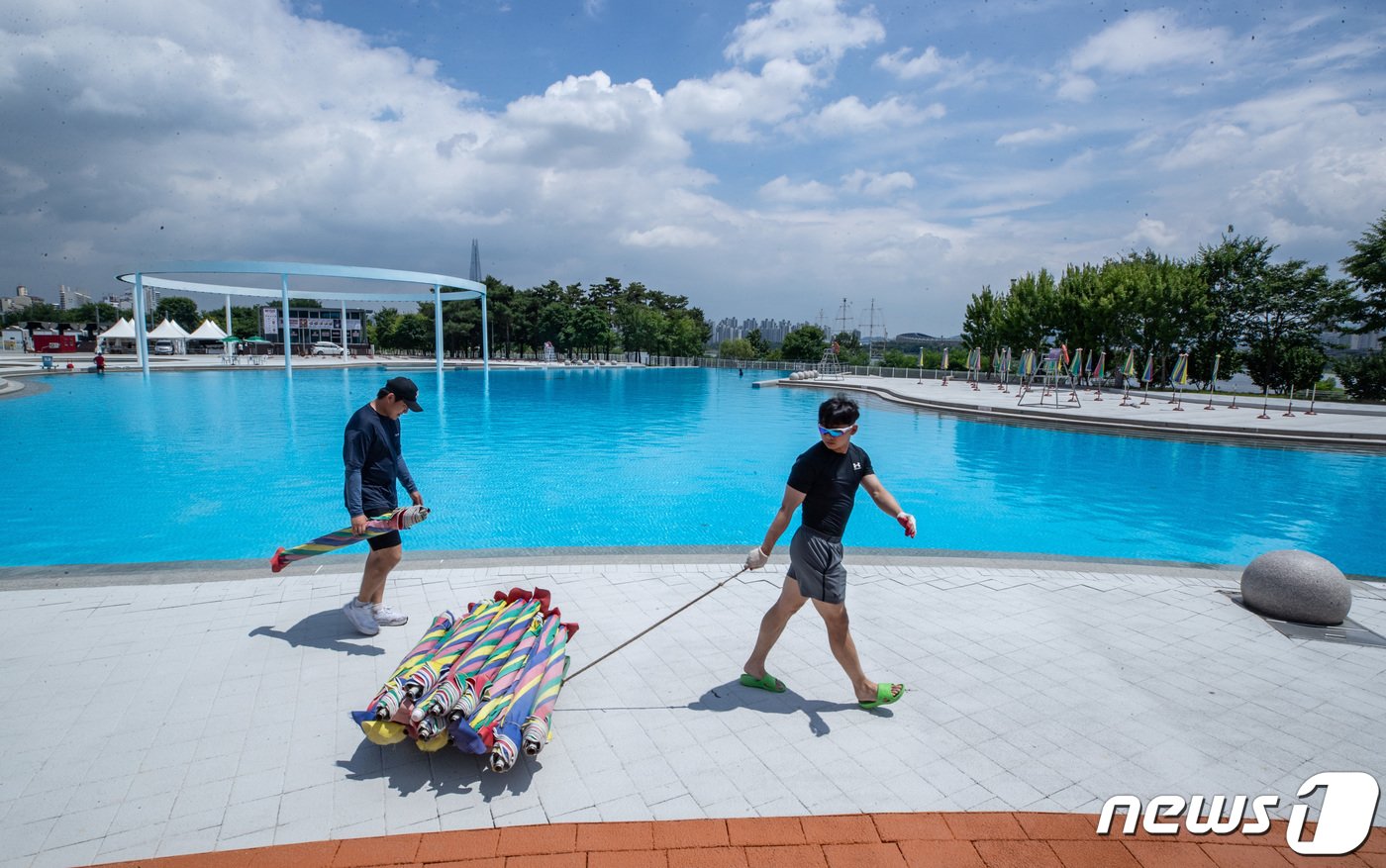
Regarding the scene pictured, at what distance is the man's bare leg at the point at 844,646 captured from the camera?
3750mm

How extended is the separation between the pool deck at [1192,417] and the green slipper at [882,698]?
21.5 metres

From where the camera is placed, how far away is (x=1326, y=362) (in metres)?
39.8

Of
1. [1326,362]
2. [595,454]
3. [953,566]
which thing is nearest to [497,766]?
[953,566]

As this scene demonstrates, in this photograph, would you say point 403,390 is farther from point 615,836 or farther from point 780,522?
point 615,836

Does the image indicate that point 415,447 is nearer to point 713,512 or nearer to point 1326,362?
point 713,512

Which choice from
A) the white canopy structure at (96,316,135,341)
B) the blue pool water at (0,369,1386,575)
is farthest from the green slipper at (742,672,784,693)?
the white canopy structure at (96,316,135,341)

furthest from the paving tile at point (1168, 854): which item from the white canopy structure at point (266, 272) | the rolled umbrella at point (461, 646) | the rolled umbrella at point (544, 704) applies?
the white canopy structure at point (266, 272)

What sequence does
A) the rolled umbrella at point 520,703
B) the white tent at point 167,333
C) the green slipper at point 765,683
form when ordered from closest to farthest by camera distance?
the rolled umbrella at point 520,703, the green slipper at point 765,683, the white tent at point 167,333

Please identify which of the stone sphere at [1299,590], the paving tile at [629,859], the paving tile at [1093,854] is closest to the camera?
the paving tile at [629,859]

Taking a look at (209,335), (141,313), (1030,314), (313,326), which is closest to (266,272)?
(141,313)

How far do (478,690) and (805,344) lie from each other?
257ft

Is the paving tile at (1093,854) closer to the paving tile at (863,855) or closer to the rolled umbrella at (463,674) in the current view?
the paving tile at (863,855)

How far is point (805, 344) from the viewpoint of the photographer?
260ft

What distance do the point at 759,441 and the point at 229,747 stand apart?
16835mm
